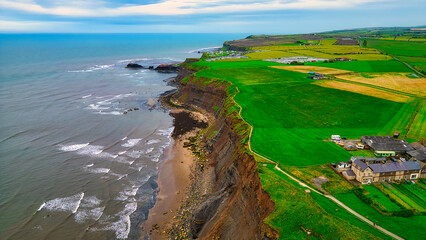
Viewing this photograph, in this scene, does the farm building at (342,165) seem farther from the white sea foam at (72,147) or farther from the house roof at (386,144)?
the white sea foam at (72,147)

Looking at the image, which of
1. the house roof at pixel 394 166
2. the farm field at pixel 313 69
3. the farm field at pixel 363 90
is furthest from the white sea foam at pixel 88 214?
the farm field at pixel 313 69

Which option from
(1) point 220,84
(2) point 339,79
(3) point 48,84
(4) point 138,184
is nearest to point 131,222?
(4) point 138,184

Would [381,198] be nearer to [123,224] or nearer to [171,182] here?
[171,182]

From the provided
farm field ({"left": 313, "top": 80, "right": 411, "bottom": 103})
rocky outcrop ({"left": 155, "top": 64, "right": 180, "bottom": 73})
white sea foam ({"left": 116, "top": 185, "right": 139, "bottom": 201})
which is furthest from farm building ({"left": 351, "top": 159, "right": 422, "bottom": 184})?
rocky outcrop ({"left": 155, "top": 64, "right": 180, "bottom": 73})

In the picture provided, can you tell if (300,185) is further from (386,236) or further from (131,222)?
(131,222)

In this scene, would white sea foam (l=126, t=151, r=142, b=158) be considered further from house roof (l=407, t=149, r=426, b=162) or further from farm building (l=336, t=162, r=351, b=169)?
house roof (l=407, t=149, r=426, b=162)

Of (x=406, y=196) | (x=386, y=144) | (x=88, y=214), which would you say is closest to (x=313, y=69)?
(x=386, y=144)
